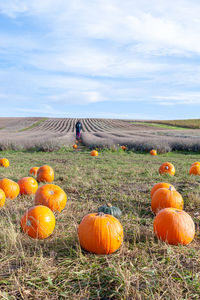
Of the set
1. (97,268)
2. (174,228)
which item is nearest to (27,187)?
(97,268)

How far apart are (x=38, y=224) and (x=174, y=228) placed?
1886 mm

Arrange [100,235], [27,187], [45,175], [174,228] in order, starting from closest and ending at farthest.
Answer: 1. [100,235]
2. [174,228]
3. [27,187]
4. [45,175]

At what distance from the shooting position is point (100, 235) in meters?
3.16

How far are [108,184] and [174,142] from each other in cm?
1415

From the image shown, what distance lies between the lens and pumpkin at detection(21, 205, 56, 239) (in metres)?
3.58

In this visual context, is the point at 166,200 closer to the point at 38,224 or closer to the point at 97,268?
the point at 97,268

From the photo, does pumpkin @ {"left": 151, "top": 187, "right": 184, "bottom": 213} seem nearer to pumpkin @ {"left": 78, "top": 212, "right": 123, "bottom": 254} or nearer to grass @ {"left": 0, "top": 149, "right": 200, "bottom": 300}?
grass @ {"left": 0, "top": 149, "right": 200, "bottom": 300}

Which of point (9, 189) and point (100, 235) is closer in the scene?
point (100, 235)

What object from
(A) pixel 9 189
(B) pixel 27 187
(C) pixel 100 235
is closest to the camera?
(C) pixel 100 235

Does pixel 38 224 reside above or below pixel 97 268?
above

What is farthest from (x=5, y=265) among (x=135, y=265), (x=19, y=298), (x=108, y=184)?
(x=108, y=184)

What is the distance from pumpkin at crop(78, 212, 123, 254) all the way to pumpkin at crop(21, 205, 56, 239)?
0.59 metres

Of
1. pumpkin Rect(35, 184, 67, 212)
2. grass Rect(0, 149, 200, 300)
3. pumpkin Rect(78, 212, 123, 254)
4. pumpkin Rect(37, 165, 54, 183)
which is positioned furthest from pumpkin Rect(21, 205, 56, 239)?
pumpkin Rect(37, 165, 54, 183)

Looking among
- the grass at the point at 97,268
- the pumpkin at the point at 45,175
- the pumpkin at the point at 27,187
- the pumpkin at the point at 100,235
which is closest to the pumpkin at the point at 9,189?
the pumpkin at the point at 27,187
